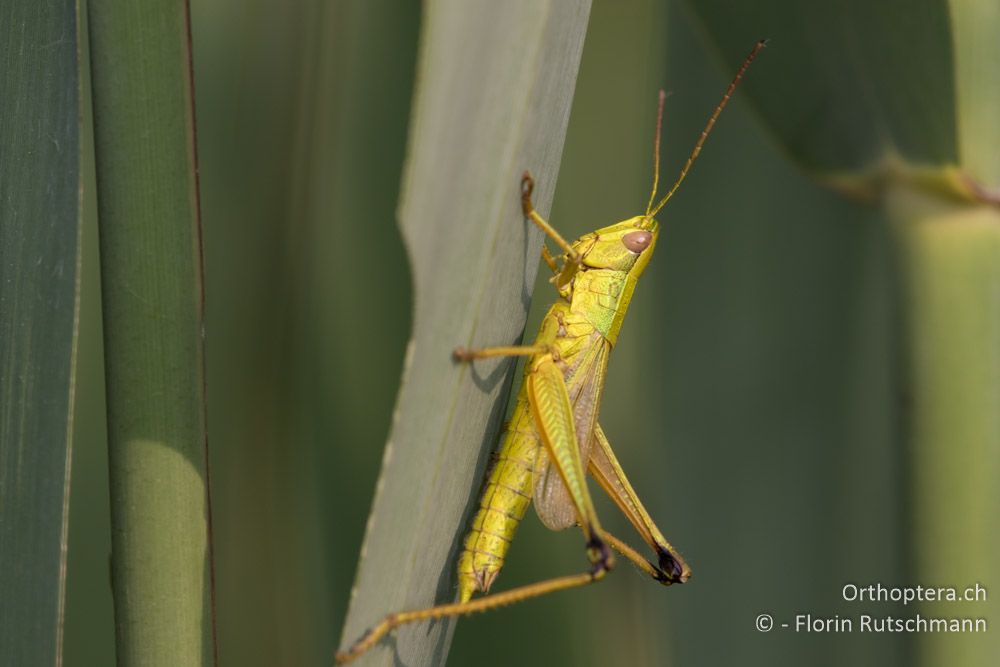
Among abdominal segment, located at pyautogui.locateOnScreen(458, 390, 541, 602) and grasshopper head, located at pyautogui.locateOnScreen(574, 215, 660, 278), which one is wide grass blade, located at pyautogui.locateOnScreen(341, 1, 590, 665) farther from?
grasshopper head, located at pyautogui.locateOnScreen(574, 215, 660, 278)

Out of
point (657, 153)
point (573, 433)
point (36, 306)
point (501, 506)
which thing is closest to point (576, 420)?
point (573, 433)

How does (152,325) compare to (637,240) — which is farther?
(637,240)

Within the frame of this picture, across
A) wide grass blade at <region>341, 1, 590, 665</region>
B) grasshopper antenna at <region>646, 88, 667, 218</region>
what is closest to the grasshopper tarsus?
wide grass blade at <region>341, 1, 590, 665</region>

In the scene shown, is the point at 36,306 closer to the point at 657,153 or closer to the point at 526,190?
the point at 526,190

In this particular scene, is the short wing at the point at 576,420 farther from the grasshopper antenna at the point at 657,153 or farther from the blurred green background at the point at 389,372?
the grasshopper antenna at the point at 657,153

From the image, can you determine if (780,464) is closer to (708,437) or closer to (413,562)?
(708,437)

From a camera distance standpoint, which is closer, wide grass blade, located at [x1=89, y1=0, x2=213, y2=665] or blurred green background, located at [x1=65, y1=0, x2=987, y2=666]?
wide grass blade, located at [x1=89, y1=0, x2=213, y2=665]
